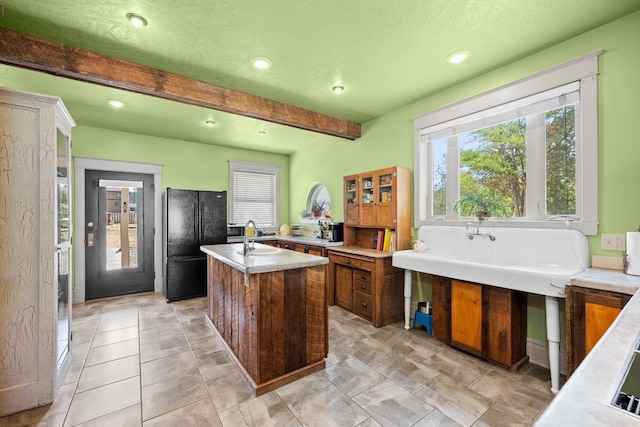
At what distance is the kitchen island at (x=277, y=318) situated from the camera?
206 centimetres

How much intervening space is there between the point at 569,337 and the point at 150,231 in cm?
554

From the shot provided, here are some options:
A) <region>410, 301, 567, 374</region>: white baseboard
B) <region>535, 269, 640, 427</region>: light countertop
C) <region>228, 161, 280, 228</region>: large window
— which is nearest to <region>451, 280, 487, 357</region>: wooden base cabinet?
<region>410, 301, 567, 374</region>: white baseboard

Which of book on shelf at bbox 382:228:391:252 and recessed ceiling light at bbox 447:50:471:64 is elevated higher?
recessed ceiling light at bbox 447:50:471:64

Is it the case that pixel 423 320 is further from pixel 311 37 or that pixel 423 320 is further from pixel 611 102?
pixel 311 37

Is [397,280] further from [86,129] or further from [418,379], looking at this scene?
[86,129]

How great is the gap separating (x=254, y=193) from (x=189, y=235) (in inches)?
70.0

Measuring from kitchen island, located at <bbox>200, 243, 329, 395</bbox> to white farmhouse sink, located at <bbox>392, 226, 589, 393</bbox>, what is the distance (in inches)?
47.6

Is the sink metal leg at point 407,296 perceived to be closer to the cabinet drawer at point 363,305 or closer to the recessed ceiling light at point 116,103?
the cabinet drawer at point 363,305

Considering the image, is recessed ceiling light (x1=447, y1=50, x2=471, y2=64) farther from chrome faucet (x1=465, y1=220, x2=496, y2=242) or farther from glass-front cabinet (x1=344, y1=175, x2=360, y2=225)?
glass-front cabinet (x1=344, y1=175, x2=360, y2=225)

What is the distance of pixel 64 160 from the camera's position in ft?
8.03

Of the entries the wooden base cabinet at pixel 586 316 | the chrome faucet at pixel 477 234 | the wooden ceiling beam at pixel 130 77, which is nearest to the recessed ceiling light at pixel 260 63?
the wooden ceiling beam at pixel 130 77

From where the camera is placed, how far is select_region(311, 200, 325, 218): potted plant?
17.6 feet

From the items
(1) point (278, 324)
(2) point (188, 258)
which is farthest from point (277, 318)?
(2) point (188, 258)

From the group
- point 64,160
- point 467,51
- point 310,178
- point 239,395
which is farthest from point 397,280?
point 64,160
